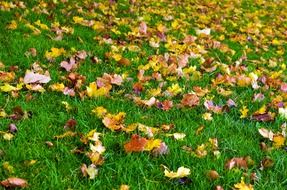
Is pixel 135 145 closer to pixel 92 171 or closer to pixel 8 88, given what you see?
pixel 92 171

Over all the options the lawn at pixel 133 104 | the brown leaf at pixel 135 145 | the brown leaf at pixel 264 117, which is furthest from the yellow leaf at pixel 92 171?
the brown leaf at pixel 264 117

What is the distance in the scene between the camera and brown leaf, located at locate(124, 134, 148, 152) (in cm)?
293

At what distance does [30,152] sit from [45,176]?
27 cm

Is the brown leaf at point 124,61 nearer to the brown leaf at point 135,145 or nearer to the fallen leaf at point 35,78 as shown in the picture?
the fallen leaf at point 35,78

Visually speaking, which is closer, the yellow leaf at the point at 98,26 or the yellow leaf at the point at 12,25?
the yellow leaf at the point at 12,25

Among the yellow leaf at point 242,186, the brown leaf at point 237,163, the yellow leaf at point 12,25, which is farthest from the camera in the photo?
the yellow leaf at point 12,25

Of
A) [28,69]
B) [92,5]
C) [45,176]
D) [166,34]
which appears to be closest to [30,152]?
[45,176]

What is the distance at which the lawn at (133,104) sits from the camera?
Result: 2746 mm

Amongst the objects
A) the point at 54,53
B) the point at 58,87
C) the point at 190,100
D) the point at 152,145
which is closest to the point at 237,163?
the point at 152,145

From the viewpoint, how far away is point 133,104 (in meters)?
3.69

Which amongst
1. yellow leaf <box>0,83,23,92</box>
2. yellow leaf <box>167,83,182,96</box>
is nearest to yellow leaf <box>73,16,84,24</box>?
yellow leaf <box>167,83,182,96</box>

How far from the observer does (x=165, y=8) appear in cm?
794

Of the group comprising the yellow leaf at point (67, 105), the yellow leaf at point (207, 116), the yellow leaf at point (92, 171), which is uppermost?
the yellow leaf at point (92, 171)

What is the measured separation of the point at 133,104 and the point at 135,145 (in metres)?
0.78
